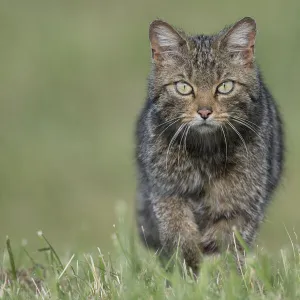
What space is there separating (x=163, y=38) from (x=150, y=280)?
5.56ft

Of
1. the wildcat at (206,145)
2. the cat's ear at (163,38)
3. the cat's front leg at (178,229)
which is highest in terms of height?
the cat's ear at (163,38)

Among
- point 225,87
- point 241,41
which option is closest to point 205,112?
point 225,87

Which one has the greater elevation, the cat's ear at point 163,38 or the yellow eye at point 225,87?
the cat's ear at point 163,38

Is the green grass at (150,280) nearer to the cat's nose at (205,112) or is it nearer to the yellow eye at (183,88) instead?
the cat's nose at (205,112)

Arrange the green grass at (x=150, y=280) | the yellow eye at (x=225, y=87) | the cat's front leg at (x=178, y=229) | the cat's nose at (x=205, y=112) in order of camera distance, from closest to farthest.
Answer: the green grass at (x=150, y=280) < the cat's nose at (x=205, y=112) < the yellow eye at (x=225, y=87) < the cat's front leg at (x=178, y=229)

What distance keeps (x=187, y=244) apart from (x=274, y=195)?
3.12 ft

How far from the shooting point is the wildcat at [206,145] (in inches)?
266

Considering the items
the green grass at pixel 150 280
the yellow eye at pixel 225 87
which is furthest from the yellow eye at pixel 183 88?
the green grass at pixel 150 280

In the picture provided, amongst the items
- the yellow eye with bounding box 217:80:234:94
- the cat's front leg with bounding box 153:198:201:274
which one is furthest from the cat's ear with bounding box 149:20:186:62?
the cat's front leg with bounding box 153:198:201:274

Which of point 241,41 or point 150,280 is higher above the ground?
point 241,41

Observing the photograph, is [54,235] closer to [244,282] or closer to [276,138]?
[276,138]

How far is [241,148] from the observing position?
22.7ft

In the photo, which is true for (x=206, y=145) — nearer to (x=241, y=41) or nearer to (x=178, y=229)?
(x=178, y=229)

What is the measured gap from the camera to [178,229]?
6883 mm
